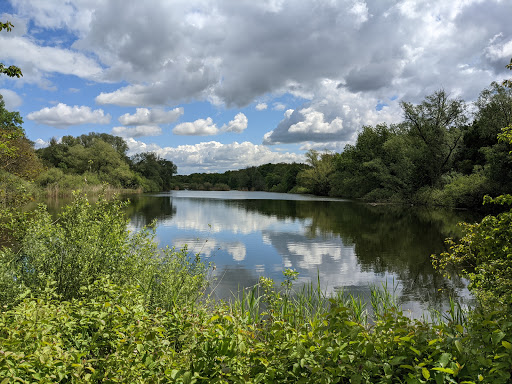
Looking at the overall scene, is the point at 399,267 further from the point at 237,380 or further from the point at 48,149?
the point at 48,149

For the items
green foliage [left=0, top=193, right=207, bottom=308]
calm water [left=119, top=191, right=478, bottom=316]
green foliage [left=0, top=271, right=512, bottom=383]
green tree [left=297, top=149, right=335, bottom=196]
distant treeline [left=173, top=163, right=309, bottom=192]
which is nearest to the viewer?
green foliage [left=0, top=271, right=512, bottom=383]

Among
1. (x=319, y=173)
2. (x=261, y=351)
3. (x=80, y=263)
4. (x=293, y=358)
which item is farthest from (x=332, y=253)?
(x=319, y=173)

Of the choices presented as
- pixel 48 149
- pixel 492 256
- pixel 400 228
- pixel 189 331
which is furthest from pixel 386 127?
pixel 48 149

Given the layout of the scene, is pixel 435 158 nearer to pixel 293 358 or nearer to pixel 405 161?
pixel 405 161

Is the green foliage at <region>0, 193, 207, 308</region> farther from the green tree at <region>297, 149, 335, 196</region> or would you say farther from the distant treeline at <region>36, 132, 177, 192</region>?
the green tree at <region>297, 149, 335, 196</region>

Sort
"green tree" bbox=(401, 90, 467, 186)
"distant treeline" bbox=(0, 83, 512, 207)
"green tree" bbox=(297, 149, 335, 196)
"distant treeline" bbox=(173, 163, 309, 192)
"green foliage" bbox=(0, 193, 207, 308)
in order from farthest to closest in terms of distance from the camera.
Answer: "distant treeline" bbox=(173, 163, 309, 192)
"green tree" bbox=(297, 149, 335, 196)
"green tree" bbox=(401, 90, 467, 186)
"distant treeline" bbox=(0, 83, 512, 207)
"green foliage" bbox=(0, 193, 207, 308)

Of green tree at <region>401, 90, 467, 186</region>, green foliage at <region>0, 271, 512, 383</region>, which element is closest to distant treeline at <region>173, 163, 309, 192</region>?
green tree at <region>401, 90, 467, 186</region>

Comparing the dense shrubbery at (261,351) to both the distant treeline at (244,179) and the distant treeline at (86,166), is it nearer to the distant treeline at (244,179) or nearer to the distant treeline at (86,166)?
the distant treeline at (86,166)

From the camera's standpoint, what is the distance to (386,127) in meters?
63.7

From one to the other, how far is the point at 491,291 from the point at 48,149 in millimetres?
90204

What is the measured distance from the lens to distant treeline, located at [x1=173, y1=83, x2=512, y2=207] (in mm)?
36469

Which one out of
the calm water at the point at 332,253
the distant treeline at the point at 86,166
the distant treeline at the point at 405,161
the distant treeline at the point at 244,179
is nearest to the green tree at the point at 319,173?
the distant treeline at the point at 405,161

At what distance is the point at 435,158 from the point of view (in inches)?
1907

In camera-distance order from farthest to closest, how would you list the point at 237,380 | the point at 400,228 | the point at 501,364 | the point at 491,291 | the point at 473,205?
the point at 473,205 < the point at 400,228 < the point at 491,291 < the point at 237,380 < the point at 501,364
